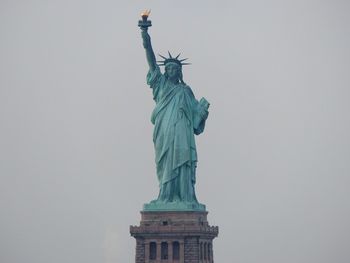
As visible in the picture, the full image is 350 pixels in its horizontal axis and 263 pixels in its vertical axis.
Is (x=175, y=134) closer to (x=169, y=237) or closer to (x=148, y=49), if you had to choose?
(x=148, y=49)

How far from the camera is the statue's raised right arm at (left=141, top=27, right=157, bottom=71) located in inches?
2680

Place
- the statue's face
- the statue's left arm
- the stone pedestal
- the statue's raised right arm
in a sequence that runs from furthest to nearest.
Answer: the statue's left arm → the statue's face → the statue's raised right arm → the stone pedestal

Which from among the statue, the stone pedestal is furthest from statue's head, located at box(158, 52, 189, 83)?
the stone pedestal

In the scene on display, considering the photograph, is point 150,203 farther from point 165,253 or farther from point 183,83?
point 183,83

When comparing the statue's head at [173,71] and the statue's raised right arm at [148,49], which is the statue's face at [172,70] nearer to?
the statue's head at [173,71]

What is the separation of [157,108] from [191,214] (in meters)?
6.34

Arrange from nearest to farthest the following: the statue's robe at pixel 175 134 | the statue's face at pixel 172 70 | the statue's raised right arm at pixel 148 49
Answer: the statue's robe at pixel 175 134 → the statue's raised right arm at pixel 148 49 → the statue's face at pixel 172 70

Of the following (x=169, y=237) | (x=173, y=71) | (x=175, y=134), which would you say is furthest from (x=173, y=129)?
(x=169, y=237)

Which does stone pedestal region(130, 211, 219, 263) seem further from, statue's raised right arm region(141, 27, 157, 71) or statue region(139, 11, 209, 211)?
statue's raised right arm region(141, 27, 157, 71)

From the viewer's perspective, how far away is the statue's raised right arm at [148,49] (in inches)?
2680

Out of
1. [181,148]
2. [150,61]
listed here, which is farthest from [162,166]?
[150,61]

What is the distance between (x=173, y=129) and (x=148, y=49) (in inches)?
181

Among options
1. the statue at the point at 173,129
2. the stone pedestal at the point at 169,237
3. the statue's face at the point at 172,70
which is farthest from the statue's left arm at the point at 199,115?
the stone pedestal at the point at 169,237

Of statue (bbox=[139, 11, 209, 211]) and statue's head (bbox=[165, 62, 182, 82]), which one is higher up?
statue's head (bbox=[165, 62, 182, 82])
